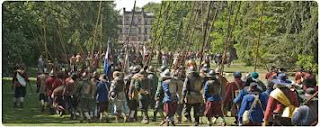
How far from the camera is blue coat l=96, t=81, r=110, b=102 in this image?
50.0 feet

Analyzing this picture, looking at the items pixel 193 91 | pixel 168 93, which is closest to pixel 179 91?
pixel 168 93

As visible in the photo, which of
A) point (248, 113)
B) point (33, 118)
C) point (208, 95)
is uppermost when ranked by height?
point (208, 95)

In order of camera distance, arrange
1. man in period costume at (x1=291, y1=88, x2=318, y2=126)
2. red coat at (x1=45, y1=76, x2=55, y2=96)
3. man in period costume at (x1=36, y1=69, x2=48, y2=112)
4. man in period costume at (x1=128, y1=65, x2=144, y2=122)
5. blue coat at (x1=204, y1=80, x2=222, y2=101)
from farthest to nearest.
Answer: man in period costume at (x1=36, y1=69, x2=48, y2=112), red coat at (x1=45, y1=76, x2=55, y2=96), man in period costume at (x1=128, y1=65, x2=144, y2=122), blue coat at (x1=204, y1=80, x2=222, y2=101), man in period costume at (x1=291, y1=88, x2=318, y2=126)

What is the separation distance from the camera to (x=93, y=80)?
15.4 metres

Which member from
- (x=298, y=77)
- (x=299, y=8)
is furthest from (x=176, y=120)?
(x=299, y=8)

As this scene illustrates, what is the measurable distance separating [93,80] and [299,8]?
19.3m

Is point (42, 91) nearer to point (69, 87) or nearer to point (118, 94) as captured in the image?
point (69, 87)

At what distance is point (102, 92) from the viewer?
15289 millimetres

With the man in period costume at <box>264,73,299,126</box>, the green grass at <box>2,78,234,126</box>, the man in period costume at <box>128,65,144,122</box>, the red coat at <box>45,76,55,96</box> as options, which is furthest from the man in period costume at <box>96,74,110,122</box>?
the man in period costume at <box>264,73,299,126</box>

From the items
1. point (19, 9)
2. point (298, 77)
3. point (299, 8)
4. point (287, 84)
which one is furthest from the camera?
point (299, 8)

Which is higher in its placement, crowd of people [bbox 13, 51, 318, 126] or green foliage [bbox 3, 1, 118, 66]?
green foliage [bbox 3, 1, 118, 66]

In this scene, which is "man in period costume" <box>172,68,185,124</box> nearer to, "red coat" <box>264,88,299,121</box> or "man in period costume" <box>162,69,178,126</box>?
"man in period costume" <box>162,69,178,126</box>

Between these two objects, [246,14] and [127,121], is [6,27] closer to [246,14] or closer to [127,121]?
[127,121]

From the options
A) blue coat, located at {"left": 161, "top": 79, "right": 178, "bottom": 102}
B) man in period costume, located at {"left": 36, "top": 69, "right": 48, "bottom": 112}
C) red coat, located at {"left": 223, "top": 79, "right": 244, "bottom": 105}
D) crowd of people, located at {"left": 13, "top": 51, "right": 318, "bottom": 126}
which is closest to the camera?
crowd of people, located at {"left": 13, "top": 51, "right": 318, "bottom": 126}
